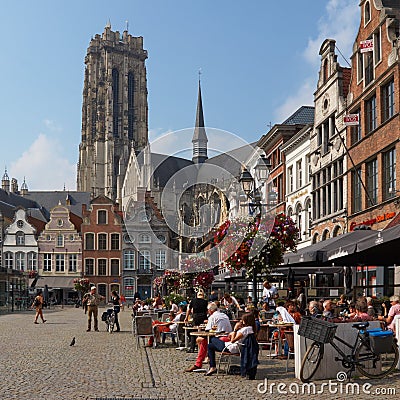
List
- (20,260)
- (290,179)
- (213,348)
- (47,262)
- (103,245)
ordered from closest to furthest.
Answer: (213,348) → (290,179) → (47,262) → (20,260) → (103,245)

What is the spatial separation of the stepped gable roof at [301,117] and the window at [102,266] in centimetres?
3948

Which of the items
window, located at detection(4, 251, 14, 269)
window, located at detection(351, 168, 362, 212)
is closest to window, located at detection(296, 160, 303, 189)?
window, located at detection(351, 168, 362, 212)

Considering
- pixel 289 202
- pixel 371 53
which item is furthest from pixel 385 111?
pixel 289 202

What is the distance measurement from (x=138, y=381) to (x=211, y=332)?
2109mm

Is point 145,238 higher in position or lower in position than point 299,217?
lower

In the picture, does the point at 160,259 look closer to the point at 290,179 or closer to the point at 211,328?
the point at 290,179

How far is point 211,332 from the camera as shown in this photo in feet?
46.1

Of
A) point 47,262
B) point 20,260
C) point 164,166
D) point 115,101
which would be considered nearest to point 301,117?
point 47,262

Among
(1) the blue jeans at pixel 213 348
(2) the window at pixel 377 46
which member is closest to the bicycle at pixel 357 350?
(1) the blue jeans at pixel 213 348

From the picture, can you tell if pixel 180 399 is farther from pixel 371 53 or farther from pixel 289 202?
pixel 289 202

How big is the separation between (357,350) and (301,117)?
40.4 meters

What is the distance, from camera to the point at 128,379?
12.7 m

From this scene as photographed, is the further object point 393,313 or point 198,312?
point 198,312

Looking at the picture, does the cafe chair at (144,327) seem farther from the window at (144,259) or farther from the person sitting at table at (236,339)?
the window at (144,259)
